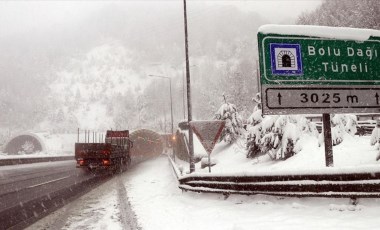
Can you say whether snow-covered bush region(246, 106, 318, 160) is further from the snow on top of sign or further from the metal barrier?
the snow on top of sign

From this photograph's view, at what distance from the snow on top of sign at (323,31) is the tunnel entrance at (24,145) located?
84630mm

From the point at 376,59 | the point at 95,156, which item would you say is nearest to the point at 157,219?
the point at 376,59

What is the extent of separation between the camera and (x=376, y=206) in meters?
7.46

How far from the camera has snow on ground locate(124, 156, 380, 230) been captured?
725 centimetres

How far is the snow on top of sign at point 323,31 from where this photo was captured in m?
8.33

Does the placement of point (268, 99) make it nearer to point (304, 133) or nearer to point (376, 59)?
point (376, 59)

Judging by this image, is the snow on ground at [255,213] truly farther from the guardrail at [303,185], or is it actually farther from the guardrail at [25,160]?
the guardrail at [25,160]

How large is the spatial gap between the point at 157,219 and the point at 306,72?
16.1ft

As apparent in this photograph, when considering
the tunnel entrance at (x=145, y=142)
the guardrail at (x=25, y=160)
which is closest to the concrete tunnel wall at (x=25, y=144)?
the tunnel entrance at (x=145, y=142)

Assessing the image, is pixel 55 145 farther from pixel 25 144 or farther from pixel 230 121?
pixel 230 121

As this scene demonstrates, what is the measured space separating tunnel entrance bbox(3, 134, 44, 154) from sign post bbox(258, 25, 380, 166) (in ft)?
277

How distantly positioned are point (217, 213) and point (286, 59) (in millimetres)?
3986

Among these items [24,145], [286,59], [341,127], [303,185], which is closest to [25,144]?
[24,145]

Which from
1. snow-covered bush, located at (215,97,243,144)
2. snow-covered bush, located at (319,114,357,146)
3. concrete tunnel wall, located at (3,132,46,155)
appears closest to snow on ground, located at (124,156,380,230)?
snow-covered bush, located at (319,114,357,146)
